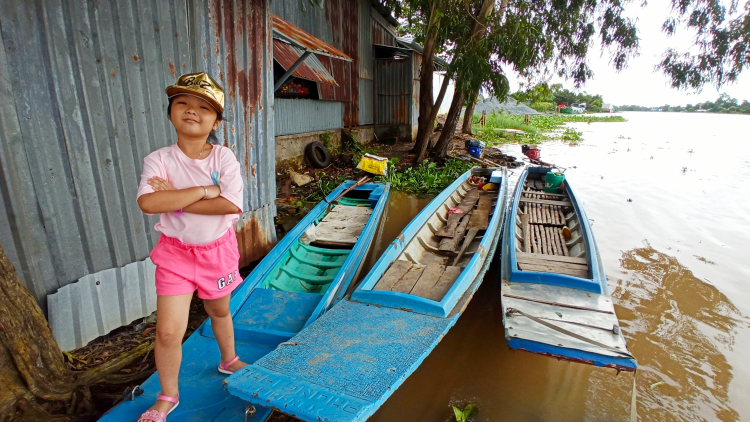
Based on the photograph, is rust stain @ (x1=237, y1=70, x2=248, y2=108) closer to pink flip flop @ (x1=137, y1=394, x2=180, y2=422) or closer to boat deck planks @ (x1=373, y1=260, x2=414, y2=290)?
boat deck planks @ (x1=373, y1=260, x2=414, y2=290)

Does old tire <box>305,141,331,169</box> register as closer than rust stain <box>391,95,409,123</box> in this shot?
Yes

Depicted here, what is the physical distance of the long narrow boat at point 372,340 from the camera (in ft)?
6.64

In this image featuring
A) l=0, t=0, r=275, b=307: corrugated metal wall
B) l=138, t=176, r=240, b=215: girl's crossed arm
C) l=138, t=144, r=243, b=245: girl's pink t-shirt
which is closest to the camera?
l=138, t=176, r=240, b=215: girl's crossed arm

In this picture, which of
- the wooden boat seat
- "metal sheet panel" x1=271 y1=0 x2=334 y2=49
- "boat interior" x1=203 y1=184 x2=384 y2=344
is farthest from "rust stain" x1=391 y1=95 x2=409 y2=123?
the wooden boat seat

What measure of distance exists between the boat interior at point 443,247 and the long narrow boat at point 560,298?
489mm

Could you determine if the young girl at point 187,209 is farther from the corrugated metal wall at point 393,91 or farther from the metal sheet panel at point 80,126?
the corrugated metal wall at point 393,91

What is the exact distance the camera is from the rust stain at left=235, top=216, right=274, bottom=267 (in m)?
4.45

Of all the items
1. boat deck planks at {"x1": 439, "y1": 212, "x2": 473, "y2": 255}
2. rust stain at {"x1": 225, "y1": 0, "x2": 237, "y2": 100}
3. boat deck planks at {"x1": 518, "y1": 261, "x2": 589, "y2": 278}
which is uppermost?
rust stain at {"x1": 225, "y1": 0, "x2": 237, "y2": 100}

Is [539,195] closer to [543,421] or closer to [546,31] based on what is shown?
[543,421]

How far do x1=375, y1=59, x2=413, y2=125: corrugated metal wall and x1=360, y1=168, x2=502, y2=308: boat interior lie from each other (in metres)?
7.07

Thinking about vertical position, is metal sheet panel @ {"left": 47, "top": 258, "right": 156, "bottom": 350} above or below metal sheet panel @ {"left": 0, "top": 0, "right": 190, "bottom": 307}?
below

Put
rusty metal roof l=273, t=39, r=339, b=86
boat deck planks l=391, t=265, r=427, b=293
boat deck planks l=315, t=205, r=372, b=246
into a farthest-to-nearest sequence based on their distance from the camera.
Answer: rusty metal roof l=273, t=39, r=339, b=86, boat deck planks l=315, t=205, r=372, b=246, boat deck planks l=391, t=265, r=427, b=293

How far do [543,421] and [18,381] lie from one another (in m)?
3.23

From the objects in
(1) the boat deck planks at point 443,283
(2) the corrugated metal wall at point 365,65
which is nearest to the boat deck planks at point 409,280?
(1) the boat deck planks at point 443,283
